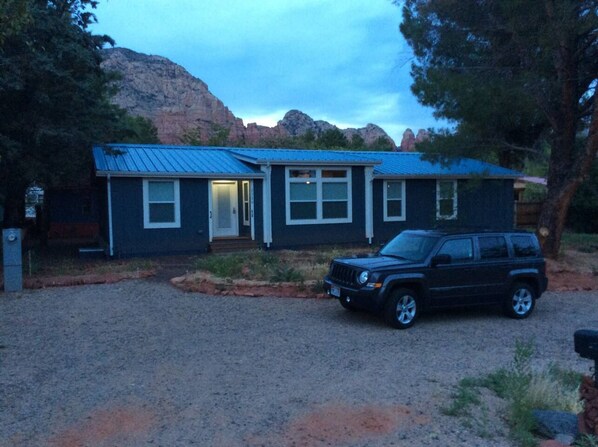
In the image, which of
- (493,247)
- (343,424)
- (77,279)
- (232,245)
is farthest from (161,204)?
(343,424)

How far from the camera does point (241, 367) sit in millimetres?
7352

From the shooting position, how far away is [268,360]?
303 inches

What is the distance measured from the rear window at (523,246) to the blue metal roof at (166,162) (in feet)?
36.0

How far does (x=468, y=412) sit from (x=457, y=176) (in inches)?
752

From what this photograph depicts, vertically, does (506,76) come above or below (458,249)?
above

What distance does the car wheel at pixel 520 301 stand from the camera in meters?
10.8

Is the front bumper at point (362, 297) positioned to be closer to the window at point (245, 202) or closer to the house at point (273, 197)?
the house at point (273, 197)

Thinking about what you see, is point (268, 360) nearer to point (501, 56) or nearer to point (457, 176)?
point (501, 56)

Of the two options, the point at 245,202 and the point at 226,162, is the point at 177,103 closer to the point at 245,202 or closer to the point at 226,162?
the point at 226,162

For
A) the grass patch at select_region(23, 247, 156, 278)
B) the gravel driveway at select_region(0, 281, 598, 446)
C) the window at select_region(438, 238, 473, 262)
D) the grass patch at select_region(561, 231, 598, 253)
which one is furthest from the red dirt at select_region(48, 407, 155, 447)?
the grass patch at select_region(561, 231, 598, 253)

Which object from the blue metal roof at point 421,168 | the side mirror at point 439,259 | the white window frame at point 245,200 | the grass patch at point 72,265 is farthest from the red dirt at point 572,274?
the grass patch at point 72,265

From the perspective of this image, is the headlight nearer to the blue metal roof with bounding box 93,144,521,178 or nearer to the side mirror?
the side mirror

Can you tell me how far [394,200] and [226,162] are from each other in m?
6.76

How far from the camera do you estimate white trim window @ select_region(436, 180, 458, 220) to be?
23.9 m
